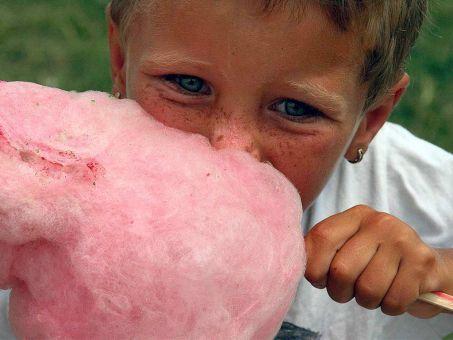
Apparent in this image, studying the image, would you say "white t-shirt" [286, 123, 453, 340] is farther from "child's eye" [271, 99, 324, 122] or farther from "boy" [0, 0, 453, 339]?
"child's eye" [271, 99, 324, 122]

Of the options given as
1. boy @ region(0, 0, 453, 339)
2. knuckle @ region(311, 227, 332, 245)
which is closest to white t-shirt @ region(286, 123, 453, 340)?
boy @ region(0, 0, 453, 339)

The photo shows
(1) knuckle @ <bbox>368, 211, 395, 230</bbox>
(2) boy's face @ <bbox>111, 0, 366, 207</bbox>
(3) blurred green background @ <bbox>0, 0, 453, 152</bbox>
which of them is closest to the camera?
(2) boy's face @ <bbox>111, 0, 366, 207</bbox>

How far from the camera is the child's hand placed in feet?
3.88

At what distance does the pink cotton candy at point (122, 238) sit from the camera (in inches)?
38.3

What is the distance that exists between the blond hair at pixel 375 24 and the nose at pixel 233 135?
0.60ft

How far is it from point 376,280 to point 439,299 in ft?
0.39

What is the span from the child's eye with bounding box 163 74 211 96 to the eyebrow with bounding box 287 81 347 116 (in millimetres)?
145

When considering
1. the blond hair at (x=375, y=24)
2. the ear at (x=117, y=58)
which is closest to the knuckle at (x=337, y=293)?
the blond hair at (x=375, y=24)

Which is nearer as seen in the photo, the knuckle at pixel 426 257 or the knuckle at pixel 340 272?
the knuckle at pixel 340 272

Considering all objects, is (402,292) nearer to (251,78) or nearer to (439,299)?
(439,299)

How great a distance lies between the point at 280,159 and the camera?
127cm

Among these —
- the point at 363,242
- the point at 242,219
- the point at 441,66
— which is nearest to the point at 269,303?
the point at 242,219

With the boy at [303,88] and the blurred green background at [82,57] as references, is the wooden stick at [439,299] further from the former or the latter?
the blurred green background at [82,57]

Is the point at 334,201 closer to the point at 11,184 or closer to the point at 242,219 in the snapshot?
the point at 242,219
